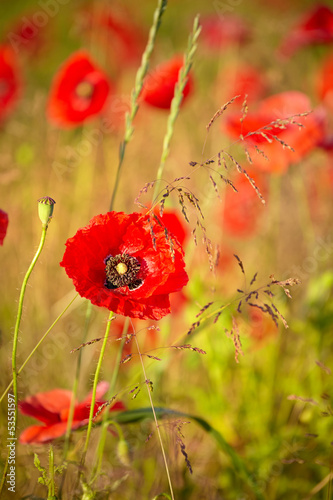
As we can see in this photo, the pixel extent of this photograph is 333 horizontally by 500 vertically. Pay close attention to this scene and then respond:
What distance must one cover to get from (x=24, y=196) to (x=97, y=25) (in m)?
0.94

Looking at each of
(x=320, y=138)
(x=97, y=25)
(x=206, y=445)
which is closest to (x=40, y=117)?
(x=97, y=25)

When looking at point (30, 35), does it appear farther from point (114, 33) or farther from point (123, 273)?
point (123, 273)

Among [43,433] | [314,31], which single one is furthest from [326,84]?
[43,433]

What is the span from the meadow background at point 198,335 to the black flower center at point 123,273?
3.7 inches

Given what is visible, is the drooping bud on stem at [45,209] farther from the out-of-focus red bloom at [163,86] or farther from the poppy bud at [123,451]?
the out-of-focus red bloom at [163,86]

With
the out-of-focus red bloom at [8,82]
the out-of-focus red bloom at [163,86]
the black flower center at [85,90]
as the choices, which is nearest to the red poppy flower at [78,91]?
the black flower center at [85,90]

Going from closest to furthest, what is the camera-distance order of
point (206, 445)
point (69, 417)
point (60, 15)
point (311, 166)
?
point (69, 417) < point (206, 445) < point (311, 166) < point (60, 15)

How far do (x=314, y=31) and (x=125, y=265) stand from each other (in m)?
1.50

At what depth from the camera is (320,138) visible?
1492 mm

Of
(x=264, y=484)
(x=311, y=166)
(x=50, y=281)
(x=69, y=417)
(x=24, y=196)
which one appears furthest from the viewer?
(x=311, y=166)

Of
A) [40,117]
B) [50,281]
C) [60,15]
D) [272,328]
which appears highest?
[60,15]

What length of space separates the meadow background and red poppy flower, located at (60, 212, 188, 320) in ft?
0.23

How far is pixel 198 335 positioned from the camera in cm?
148

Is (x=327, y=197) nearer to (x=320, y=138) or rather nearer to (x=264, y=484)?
(x=320, y=138)
